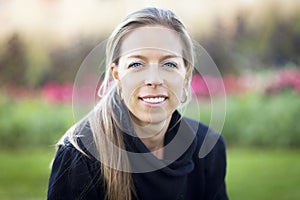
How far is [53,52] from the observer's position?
303 centimetres

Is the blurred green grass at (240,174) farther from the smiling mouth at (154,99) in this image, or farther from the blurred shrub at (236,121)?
the smiling mouth at (154,99)

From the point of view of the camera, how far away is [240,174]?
9.16 feet

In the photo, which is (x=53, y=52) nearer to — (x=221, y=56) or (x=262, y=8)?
(x=221, y=56)

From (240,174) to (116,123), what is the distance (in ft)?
4.73

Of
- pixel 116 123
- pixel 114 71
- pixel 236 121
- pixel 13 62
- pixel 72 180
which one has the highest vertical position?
pixel 13 62

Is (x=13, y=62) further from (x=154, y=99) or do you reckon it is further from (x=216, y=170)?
(x=154, y=99)

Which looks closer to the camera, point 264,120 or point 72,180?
point 72,180

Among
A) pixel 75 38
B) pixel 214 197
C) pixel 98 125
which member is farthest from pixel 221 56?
pixel 98 125

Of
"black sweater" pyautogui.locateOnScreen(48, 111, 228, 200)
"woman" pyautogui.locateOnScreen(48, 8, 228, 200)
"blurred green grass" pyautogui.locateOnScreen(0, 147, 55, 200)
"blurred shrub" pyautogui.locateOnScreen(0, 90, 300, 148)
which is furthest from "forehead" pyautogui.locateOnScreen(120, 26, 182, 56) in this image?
"blurred shrub" pyautogui.locateOnScreen(0, 90, 300, 148)

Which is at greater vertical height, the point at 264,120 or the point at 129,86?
the point at 264,120

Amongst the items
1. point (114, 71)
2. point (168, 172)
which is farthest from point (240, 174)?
point (114, 71)

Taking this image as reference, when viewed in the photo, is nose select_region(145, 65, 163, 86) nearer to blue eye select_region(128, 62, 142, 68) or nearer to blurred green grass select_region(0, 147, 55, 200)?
blue eye select_region(128, 62, 142, 68)

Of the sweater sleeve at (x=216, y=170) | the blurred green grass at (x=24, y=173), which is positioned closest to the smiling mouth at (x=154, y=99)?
the sweater sleeve at (x=216, y=170)

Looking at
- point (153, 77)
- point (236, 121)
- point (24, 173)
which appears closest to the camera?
point (153, 77)
